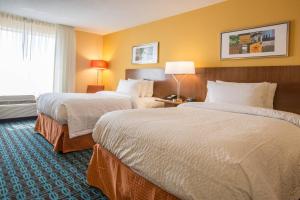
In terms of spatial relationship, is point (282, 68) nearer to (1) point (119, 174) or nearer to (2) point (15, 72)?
(1) point (119, 174)

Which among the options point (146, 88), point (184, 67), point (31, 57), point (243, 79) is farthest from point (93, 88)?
point (243, 79)

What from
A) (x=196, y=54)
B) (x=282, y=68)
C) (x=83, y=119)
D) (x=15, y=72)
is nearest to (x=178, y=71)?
(x=196, y=54)

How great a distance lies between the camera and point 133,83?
4086mm

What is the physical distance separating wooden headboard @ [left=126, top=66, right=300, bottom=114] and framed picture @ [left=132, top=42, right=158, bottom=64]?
11.7 inches

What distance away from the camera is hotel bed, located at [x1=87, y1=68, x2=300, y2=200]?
0.95 metres

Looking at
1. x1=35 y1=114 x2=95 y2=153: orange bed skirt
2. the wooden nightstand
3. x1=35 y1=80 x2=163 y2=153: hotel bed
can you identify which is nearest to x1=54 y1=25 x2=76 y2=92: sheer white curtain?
the wooden nightstand

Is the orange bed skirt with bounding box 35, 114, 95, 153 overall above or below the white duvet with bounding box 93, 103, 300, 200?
below

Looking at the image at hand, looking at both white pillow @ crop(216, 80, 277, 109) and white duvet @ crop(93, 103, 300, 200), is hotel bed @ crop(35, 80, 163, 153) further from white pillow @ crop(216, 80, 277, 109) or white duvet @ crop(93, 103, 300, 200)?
white pillow @ crop(216, 80, 277, 109)

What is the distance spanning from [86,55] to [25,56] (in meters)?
1.46

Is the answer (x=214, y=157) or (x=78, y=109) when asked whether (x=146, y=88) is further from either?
(x=214, y=157)

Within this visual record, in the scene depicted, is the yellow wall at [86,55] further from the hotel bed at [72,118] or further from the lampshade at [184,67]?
the lampshade at [184,67]

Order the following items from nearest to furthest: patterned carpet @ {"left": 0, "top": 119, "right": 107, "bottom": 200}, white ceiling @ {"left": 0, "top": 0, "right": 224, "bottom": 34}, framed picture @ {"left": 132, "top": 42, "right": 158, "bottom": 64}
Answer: patterned carpet @ {"left": 0, "top": 119, "right": 107, "bottom": 200} → white ceiling @ {"left": 0, "top": 0, "right": 224, "bottom": 34} → framed picture @ {"left": 132, "top": 42, "right": 158, "bottom": 64}

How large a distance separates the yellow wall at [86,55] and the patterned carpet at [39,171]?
251 cm

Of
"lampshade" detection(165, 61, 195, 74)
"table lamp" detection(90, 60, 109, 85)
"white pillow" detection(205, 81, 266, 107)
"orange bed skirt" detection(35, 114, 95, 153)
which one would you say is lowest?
"orange bed skirt" detection(35, 114, 95, 153)
